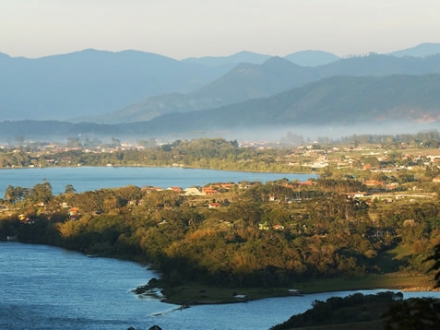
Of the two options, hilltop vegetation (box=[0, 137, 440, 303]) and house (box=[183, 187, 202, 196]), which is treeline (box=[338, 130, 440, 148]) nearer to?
hilltop vegetation (box=[0, 137, 440, 303])

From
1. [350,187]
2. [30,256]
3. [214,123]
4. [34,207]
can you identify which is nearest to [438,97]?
[214,123]

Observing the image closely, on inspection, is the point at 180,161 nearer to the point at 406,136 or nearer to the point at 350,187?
the point at 406,136

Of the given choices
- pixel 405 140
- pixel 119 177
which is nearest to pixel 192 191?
pixel 119 177

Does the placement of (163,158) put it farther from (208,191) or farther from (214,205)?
(214,205)

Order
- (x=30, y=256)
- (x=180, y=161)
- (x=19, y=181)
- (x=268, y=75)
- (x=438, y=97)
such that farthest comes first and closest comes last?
1. (x=268, y=75)
2. (x=438, y=97)
3. (x=180, y=161)
4. (x=19, y=181)
5. (x=30, y=256)

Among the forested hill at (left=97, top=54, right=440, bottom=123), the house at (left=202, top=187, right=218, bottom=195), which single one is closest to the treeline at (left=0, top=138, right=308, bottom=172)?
the house at (left=202, top=187, right=218, bottom=195)

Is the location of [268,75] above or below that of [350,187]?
above
